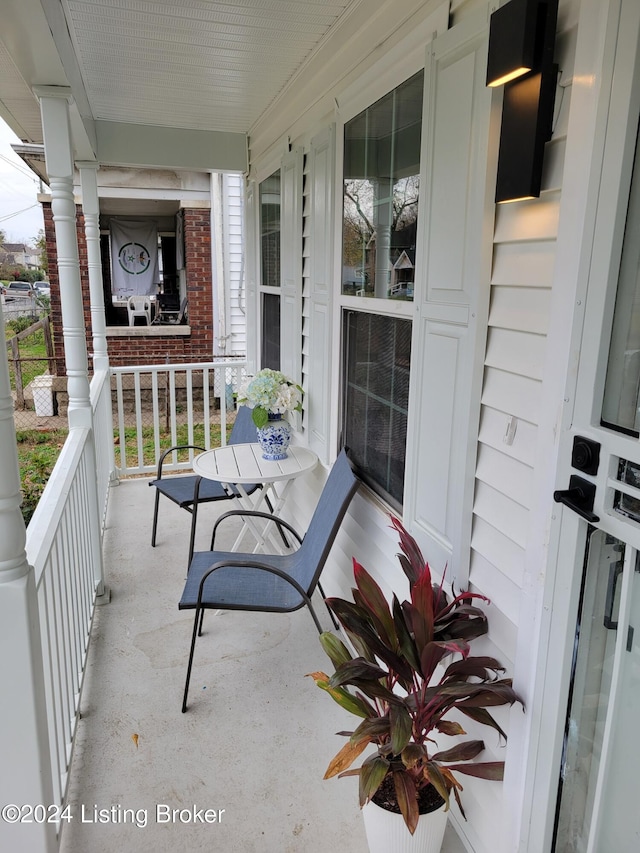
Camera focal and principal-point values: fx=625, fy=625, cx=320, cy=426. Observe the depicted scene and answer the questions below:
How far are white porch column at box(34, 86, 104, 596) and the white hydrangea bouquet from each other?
0.86 metres

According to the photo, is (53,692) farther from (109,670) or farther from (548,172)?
(548,172)

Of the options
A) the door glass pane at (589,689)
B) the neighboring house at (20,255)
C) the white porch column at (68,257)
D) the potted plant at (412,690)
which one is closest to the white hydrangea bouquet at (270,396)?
the white porch column at (68,257)

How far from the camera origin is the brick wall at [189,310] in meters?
7.41

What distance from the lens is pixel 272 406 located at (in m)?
3.44

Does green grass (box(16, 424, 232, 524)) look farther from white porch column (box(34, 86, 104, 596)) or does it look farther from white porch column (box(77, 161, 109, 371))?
white porch column (box(34, 86, 104, 596))

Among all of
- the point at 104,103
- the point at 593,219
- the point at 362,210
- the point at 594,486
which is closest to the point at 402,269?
the point at 362,210

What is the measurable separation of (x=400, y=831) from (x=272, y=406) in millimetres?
2196

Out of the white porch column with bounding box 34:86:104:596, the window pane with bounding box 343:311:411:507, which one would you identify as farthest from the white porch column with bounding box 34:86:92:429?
the window pane with bounding box 343:311:411:507

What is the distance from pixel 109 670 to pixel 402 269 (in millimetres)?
2046

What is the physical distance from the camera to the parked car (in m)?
10.1

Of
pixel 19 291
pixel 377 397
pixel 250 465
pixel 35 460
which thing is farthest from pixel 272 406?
pixel 19 291

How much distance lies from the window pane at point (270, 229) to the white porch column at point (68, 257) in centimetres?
170

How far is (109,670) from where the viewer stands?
2670mm

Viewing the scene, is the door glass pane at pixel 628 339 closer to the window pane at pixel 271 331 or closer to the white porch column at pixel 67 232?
the white porch column at pixel 67 232
